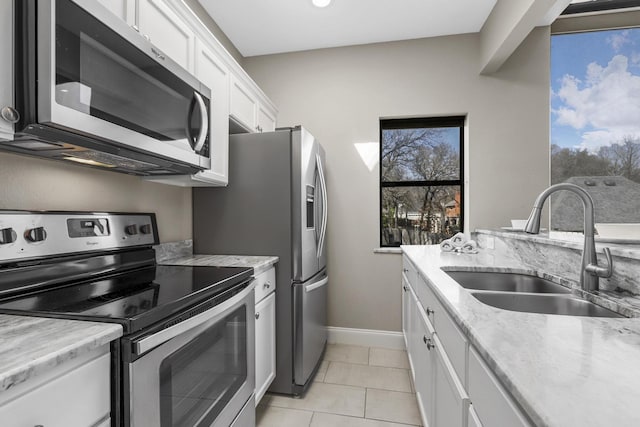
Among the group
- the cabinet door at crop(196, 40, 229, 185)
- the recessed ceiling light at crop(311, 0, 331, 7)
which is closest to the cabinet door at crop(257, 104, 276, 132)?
the cabinet door at crop(196, 40, 229, 185)

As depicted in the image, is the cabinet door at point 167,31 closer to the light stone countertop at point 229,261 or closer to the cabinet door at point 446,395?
the light stone countertop at point 229,261

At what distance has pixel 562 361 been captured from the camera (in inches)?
23.3

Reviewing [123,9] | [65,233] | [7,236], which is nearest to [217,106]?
[123,9]

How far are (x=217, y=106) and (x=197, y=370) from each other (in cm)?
146

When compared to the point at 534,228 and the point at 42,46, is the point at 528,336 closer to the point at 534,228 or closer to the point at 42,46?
the point at 534,228

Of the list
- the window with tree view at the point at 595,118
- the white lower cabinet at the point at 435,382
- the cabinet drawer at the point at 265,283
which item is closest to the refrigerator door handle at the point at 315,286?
the cabinet drawer at the point at 265,283

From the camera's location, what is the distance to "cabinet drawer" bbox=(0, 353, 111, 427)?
1.84 feet

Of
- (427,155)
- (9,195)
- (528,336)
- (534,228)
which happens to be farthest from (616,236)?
(9,195)

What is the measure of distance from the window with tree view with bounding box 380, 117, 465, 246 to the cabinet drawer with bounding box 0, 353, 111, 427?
2.55 m

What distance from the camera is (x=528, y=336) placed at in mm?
712

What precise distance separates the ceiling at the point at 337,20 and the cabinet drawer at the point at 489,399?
2479 mm

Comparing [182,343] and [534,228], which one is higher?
[534,228]

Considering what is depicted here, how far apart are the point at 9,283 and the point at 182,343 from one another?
0.58m

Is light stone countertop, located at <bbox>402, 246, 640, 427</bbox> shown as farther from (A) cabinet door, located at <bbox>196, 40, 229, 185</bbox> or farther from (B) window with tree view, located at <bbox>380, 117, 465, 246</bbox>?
(B) window with tree view, located at <bbox>380, 117, 465, 246</bbox>
